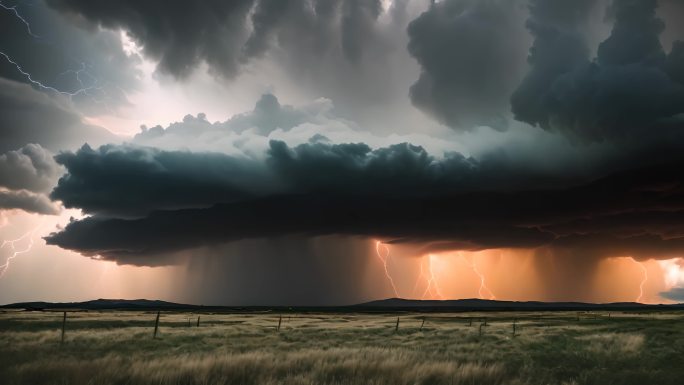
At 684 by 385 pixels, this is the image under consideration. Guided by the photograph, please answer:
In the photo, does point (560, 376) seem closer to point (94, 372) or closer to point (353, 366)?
point (353, 366)

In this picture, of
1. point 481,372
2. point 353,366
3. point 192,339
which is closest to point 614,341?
point 481,372

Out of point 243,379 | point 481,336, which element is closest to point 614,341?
point 481,336

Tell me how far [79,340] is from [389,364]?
27164 millimetres

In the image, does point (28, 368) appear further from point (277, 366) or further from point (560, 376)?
point (560, 376)

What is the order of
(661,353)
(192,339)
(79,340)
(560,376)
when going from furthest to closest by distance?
1. (192,339)
2. (79,340)
3. (661,353)
4. (560,376)

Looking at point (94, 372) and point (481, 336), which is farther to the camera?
point (481, 336)

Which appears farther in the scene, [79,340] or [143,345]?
[79,340]

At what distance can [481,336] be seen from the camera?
36.1m

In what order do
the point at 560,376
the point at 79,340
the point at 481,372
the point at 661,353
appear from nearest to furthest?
the point at 481,372 < the point at 560,376 < the point at 661,353 < the point at 79,340

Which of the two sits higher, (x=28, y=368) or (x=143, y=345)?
(x=28, y=368)

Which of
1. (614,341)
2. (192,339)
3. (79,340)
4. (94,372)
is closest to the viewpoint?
(94,372)

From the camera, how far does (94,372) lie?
1069 centimetres

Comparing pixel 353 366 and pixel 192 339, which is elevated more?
pixel 353 366

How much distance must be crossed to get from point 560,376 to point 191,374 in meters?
10.5
